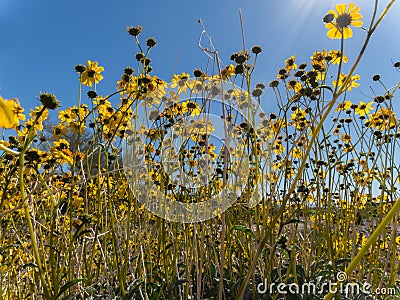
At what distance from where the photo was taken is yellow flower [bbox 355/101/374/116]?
2.24 metres

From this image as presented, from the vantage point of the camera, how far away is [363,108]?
2.27 meters

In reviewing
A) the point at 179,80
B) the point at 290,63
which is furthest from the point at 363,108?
the point at 179,80

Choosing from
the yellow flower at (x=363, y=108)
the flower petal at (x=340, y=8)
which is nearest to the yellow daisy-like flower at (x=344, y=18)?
the flower petal at (x=340, y=8)

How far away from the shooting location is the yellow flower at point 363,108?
2.24 metres

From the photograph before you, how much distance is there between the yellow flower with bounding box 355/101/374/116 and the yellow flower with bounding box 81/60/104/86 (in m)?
1.65

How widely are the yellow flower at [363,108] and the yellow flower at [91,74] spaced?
1654mm

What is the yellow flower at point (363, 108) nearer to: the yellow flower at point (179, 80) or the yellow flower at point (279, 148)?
the yellow flower at point (279, 148)

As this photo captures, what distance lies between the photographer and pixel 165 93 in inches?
55.6

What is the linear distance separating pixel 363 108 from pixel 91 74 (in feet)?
5.67

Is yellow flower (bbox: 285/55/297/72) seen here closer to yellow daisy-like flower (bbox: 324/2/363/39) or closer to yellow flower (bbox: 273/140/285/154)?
yellow flower (bbox: 273/140/285/154)

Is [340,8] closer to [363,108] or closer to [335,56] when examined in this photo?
[335,56]
